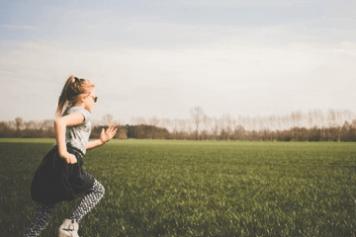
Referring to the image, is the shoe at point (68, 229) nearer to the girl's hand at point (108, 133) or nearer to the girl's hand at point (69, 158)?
the girl's hand at point (69, 158)

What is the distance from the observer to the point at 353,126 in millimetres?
153250

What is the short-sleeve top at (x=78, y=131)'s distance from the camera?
520 cm

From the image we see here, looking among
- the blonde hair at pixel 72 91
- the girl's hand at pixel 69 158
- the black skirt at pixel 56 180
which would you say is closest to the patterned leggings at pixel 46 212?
the black skirt at pixel 56 180

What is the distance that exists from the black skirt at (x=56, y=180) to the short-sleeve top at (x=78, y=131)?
17 cm

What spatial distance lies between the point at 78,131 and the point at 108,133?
0.73 meters

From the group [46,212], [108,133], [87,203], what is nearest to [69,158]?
[87,203]

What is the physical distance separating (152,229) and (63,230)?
6.18 ft

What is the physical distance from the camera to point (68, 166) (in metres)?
4.98

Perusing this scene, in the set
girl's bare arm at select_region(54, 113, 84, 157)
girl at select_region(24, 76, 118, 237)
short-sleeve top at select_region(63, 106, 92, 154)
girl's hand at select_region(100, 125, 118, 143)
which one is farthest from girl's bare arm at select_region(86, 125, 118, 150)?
girl's bare arm at select_region(54, 113, 84, 157)

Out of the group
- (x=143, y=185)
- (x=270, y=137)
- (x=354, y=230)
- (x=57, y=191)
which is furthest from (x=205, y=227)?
(x=270, y=137)

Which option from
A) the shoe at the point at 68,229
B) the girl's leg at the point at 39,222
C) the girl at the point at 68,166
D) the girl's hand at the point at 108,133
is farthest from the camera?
the girl's hand at the point at 108,133

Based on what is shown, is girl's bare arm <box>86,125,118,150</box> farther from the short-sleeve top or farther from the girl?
the short-sleeve top

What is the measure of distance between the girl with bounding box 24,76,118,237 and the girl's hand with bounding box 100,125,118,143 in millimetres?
320

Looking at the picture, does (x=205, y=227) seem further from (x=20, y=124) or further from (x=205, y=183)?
(x=20, y=124)
